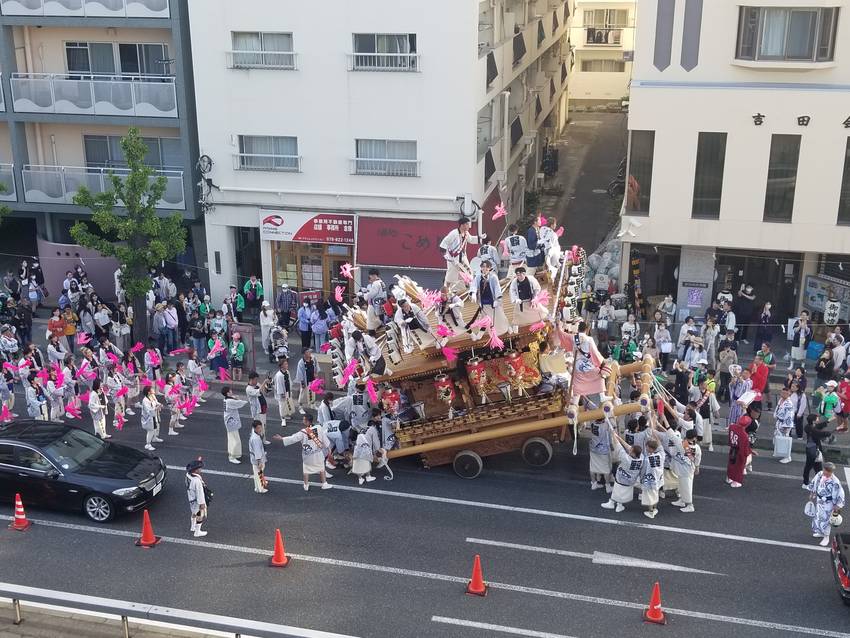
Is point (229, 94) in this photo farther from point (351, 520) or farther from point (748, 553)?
point (748, 553)

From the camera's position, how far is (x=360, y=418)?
17703 mm

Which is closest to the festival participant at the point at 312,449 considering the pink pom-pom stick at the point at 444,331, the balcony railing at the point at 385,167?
the pink pom-pom stick at the point at 444,331

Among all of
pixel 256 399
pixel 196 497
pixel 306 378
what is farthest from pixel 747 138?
pixel 196 497

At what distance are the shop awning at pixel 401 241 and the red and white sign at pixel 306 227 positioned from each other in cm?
47

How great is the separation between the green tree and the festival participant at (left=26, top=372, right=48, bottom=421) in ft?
13.2

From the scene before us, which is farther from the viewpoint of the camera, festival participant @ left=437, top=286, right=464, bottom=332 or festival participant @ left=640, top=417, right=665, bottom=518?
festival participant @ left=437, top=286, right=464, bottom=332

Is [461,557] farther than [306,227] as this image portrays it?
Result: No

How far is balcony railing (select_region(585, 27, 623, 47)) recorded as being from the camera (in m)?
52.6

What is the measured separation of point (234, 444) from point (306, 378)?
2942 millimetres

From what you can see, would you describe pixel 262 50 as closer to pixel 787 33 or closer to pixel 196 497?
pixel 787 33

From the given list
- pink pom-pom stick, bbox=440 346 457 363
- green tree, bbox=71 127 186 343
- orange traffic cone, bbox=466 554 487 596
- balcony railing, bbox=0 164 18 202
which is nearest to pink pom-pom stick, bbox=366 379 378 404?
pink pom-pom stick, bbox=440 346 457 363

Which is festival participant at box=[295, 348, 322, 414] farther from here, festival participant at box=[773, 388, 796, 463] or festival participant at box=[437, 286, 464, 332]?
festival participant at box=[773, 388, 796, 463]

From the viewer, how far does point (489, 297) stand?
15.9 m

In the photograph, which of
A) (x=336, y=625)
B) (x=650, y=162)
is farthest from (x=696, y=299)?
(x=336, y=625)
